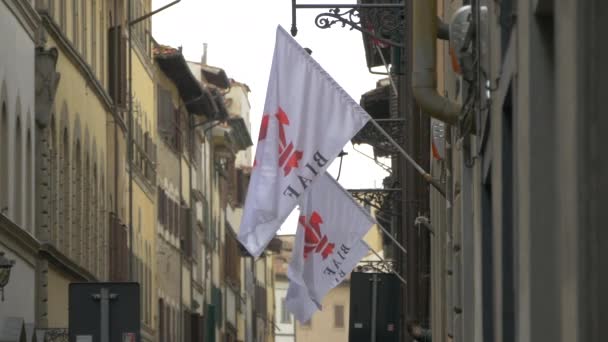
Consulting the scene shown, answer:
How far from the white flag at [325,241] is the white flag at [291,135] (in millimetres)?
5153

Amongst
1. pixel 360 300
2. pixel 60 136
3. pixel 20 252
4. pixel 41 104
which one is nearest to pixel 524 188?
pixel 360 300

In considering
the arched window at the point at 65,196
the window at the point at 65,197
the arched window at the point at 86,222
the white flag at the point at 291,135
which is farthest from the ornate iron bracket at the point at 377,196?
the white flag at the point at 291,135

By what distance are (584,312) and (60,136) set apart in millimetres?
32200

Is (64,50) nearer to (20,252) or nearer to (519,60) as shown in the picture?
(20,252)

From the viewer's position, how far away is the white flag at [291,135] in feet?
51.8

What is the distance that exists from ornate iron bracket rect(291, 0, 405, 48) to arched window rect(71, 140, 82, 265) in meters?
14.8

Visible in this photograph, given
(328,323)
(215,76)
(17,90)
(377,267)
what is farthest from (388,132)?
(328,323)

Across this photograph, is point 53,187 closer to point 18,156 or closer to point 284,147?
point 18,156

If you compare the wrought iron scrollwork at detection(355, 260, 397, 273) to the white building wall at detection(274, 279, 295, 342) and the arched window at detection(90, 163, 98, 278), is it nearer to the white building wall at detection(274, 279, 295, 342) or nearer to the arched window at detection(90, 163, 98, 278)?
the arched window at detection(90, 163, 98, 278)

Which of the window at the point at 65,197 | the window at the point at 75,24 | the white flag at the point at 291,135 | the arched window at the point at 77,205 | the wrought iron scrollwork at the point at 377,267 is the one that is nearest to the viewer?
the white flag at the point at 291,135

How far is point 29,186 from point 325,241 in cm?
1127

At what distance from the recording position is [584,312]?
18.1ft

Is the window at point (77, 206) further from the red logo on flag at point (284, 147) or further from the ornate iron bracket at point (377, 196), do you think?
the red logo on flag at point (284, 147)

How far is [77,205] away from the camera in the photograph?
39.2 meters
